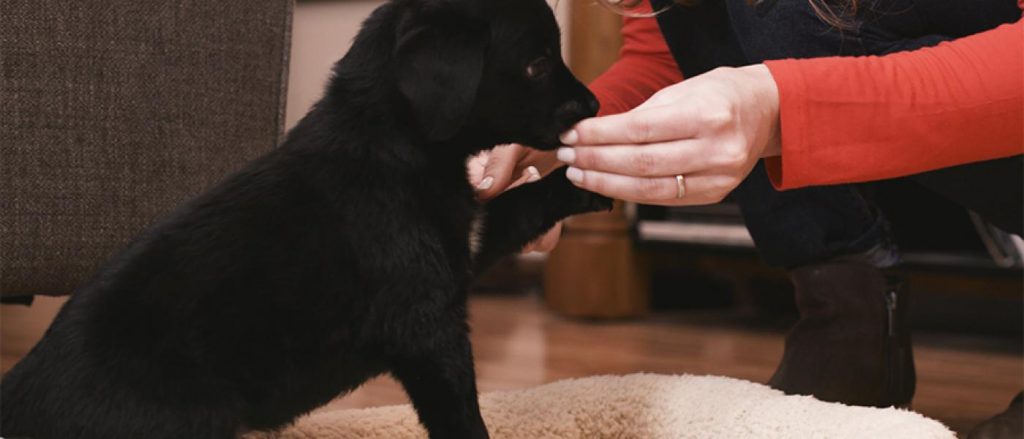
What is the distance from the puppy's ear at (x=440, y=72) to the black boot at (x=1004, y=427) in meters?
0.81

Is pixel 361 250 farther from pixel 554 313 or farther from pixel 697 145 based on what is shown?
pixel 554 313

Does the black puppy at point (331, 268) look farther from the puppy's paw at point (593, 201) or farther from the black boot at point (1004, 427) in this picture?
the black boot at point (1004, 427)

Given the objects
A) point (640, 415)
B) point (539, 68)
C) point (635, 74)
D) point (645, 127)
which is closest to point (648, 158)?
point (645, 127)

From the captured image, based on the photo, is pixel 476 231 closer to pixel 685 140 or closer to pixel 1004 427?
pixel 685 140

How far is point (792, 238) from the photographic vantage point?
1.40 m

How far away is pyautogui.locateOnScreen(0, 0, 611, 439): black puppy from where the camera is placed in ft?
2.83

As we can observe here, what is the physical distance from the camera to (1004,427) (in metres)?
1.26

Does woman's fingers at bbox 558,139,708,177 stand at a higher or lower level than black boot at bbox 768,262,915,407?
higher

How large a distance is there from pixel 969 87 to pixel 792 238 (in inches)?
19.3

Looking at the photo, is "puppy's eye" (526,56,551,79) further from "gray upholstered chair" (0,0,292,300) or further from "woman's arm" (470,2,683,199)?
"gray upholstered chair" (0,0,292,300)

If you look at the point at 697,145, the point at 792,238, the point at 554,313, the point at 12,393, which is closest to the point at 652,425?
the point at 792,238

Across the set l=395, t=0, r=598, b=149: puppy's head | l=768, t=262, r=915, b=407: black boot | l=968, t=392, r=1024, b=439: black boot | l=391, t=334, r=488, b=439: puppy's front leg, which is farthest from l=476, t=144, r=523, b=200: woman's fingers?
l=968, t=392, r=1024, b=439: black boot

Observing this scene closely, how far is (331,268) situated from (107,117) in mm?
491

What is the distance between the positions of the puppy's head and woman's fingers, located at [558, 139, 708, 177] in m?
0.06
